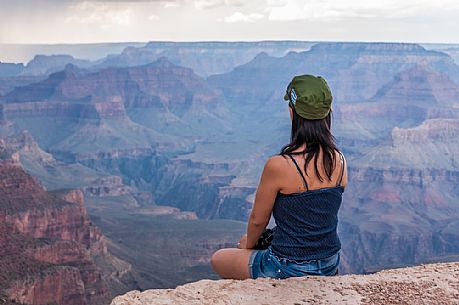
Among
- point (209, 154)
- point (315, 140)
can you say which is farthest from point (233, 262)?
point (209, 154)

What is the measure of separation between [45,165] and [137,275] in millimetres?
62054

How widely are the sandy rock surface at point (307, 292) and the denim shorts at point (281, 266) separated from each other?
3.4 inches

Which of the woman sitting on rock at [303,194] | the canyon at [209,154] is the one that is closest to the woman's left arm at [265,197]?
the woman sitting on rock at [303,194]

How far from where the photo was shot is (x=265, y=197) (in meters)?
8.06

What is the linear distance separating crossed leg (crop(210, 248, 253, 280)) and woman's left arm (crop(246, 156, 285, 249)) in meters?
0.18

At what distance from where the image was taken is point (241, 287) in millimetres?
8250

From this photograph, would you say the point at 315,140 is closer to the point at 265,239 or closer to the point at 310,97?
the point at 310,97

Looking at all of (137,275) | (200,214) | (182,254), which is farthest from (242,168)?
(137,275)

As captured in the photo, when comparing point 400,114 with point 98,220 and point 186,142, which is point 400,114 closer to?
point 186,142

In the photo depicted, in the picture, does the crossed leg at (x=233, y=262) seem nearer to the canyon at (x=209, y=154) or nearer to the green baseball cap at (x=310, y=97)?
the green baseball cap at (x=310, y=97)

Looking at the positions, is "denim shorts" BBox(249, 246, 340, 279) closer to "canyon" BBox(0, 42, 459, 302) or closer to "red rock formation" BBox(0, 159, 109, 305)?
"red rock formation" BBox(0, 159, 109, 305)

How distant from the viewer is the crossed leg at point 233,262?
28.1 feet

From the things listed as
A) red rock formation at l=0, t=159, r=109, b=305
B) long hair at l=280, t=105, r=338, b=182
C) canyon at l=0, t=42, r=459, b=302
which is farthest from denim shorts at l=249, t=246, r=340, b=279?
canyon at l=0, t=42, r=459, b=302

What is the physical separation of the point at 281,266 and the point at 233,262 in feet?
1.80
